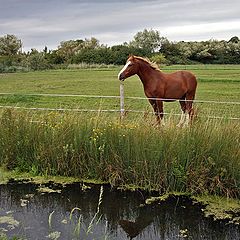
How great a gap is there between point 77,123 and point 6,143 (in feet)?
3.98

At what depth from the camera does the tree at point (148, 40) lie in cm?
5359

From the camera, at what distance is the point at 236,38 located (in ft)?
194

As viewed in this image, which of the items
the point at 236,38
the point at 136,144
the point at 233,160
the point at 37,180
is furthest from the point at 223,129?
the point at 236,38

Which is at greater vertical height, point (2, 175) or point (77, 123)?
point (77, 123)

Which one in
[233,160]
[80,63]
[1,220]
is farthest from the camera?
[80,63]

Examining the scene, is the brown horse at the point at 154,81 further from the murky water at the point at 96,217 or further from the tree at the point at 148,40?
the tree at the point at 148,40

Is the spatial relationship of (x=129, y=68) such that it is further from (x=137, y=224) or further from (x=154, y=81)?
(x=137, y=224)

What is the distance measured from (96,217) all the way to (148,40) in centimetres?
5066

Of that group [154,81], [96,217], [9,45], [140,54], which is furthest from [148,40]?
[96,217]

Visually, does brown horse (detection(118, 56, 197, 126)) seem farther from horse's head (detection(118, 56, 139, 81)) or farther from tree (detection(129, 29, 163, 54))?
tree (detection(129, 29, 163, 54))

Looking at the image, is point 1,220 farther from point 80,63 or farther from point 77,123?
point 80,63

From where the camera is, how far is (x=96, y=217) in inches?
201

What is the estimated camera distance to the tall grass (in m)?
5.66

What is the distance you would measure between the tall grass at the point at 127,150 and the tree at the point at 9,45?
2120 inches
